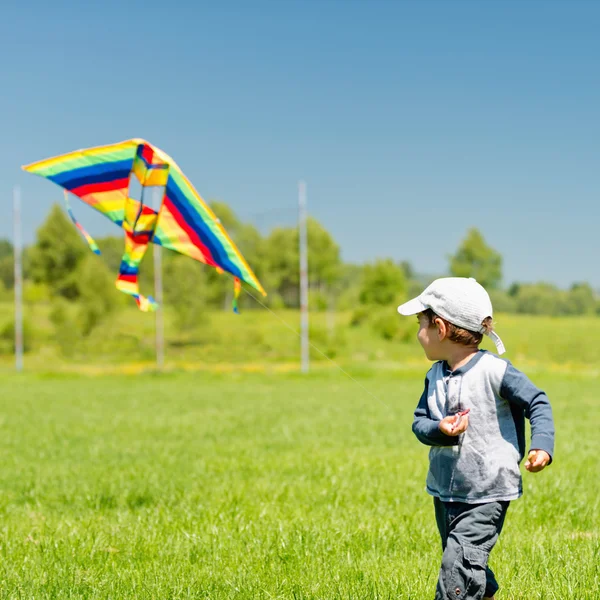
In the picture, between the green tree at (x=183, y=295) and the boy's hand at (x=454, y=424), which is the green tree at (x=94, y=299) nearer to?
the green tree at (x=183, y=295)

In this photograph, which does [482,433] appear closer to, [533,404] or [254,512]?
[533,404]

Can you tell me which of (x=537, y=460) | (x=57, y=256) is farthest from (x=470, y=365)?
(x=57, y=256)

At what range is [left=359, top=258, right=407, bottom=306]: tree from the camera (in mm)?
23234

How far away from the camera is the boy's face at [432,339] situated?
3164mm

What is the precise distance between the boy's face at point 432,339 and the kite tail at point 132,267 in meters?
1.72

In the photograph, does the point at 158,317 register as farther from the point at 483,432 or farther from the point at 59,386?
the point at 483,432

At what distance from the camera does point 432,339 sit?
3172 mm

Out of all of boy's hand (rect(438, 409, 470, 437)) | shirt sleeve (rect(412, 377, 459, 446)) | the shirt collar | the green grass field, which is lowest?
the green grass field

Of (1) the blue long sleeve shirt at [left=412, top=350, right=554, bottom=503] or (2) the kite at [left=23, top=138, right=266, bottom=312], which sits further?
(2) the kite at [left=23, top=138, right=266, bottom=312]

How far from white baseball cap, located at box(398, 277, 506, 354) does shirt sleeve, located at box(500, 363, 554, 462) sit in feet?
0.55

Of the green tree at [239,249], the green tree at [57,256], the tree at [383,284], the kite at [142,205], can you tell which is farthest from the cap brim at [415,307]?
the green tree at [57,256]

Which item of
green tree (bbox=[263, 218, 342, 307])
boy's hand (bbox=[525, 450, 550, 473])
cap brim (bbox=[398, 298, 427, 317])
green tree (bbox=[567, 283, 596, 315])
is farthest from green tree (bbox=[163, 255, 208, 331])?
boy's hand (bbox=[525, 450, 550, 473])

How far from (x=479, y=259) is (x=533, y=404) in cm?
2312

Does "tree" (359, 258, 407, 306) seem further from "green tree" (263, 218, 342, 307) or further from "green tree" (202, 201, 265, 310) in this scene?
"green tree" (202, 201, 265, 310)
